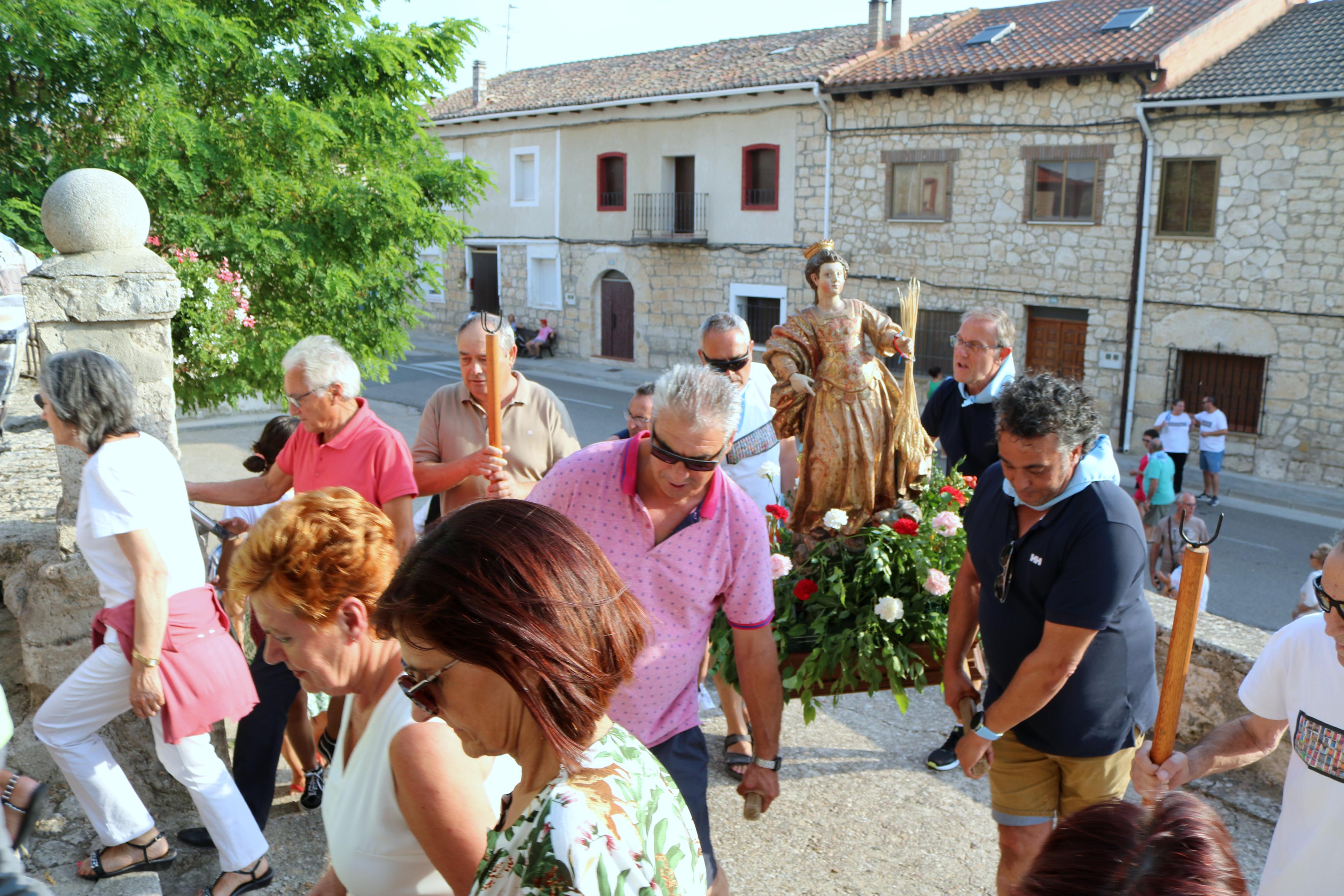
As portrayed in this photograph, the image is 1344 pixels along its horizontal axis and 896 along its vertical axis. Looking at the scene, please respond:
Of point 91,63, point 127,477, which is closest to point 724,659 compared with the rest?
point 127,477

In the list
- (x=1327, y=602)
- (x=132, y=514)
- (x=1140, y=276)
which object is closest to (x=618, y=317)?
(x=1140, y=276)

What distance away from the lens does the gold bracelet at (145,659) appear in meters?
3.13

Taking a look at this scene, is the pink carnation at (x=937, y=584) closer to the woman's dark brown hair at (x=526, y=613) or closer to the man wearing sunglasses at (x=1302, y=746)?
the man wearing sunglasses at (x=1302, y=746)

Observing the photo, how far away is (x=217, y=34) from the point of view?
26.5 feet

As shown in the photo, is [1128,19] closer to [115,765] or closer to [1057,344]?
[1057,344]

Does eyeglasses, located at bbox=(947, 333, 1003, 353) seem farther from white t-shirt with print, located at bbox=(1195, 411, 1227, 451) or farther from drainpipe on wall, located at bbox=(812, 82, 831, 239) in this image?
drainpipe on wall, located at bbox=(812, 82, 831, 239)

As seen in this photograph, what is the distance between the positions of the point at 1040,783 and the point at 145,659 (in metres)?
2.71

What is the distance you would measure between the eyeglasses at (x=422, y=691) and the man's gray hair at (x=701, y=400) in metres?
1.28

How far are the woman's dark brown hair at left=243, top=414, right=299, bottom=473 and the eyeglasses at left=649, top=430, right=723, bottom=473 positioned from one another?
7.65ft

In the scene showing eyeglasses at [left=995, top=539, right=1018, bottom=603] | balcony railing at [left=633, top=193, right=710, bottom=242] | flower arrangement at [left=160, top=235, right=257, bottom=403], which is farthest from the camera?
balcony railing at [left=633, top=193, right=710, bottom=242]

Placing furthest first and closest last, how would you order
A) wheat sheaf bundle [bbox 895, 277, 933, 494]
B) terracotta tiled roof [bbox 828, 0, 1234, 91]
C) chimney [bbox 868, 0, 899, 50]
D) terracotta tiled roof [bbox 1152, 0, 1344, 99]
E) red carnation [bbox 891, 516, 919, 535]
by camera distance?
chimney [bbox 868, 0, 899, 50]
terracotta tiled roof [bbox 828, 0, 1234, 91]
terracotta tiled roof [bbox 1152, 0, 1344, 99]
wheat sheaf bundle [bbox 895, 277, 933, 494]
red carnation [bbox 891, 516, 919, 535]

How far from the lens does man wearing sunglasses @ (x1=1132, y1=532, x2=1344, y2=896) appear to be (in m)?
2.18

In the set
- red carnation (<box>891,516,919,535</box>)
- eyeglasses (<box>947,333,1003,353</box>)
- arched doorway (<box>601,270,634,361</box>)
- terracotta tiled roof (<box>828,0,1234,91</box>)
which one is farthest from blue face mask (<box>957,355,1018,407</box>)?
arched doorway (<box>601,270,634,361</box>)

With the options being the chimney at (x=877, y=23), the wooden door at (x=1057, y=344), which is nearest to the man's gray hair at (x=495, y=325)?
the wooden door at (x=1057, y=344)
